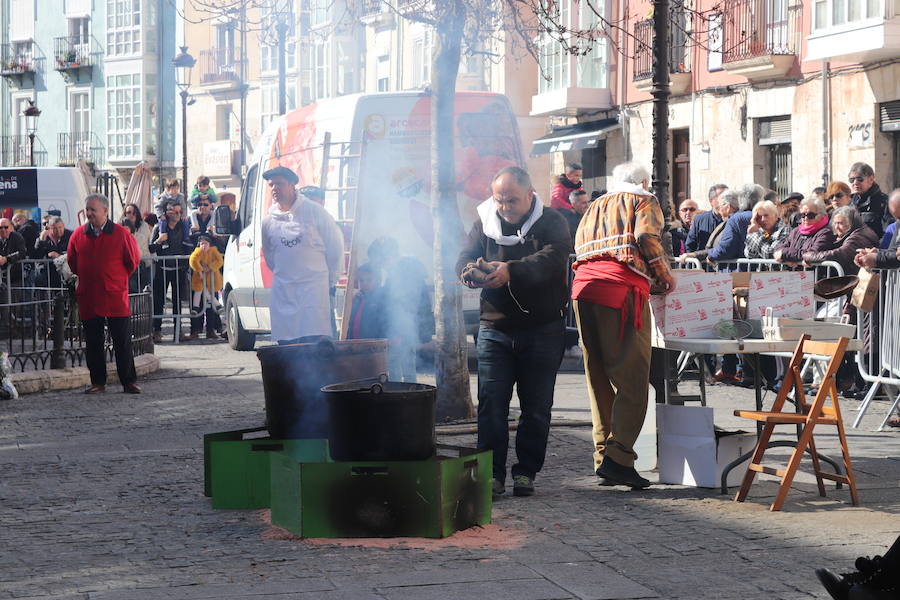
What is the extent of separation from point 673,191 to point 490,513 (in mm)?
24431

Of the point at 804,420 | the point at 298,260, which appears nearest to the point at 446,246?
the point at 298,260

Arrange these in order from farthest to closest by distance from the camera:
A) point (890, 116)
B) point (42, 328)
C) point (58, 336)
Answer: point (890, 116) → point (42, 328) → point (58, 336)

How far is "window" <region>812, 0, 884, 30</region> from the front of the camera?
76.5ft

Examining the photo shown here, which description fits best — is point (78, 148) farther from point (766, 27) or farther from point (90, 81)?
point (766, 27)

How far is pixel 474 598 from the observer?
18.8 ft

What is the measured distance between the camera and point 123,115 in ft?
197

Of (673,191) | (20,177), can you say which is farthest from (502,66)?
(20,177)

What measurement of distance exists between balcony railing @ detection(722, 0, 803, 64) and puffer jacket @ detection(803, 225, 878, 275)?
14258 millimetres

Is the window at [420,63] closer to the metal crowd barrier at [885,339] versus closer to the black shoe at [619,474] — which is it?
the metal crowd barrier at [885,339]

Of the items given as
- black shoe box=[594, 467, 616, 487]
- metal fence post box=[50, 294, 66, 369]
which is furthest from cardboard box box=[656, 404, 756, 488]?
metal fence post box=[50, 294, 66, 369]

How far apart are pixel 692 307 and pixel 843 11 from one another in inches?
673

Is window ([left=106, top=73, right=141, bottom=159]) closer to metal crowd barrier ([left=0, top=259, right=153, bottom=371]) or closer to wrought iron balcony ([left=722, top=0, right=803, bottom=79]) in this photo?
wrought iron balcony ([left=722, top=0, right=803, bottom=79])

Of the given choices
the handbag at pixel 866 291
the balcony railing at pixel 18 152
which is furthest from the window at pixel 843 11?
the balcony railing at pixel 18 152

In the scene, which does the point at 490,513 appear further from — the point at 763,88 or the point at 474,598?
the point at 763,88
